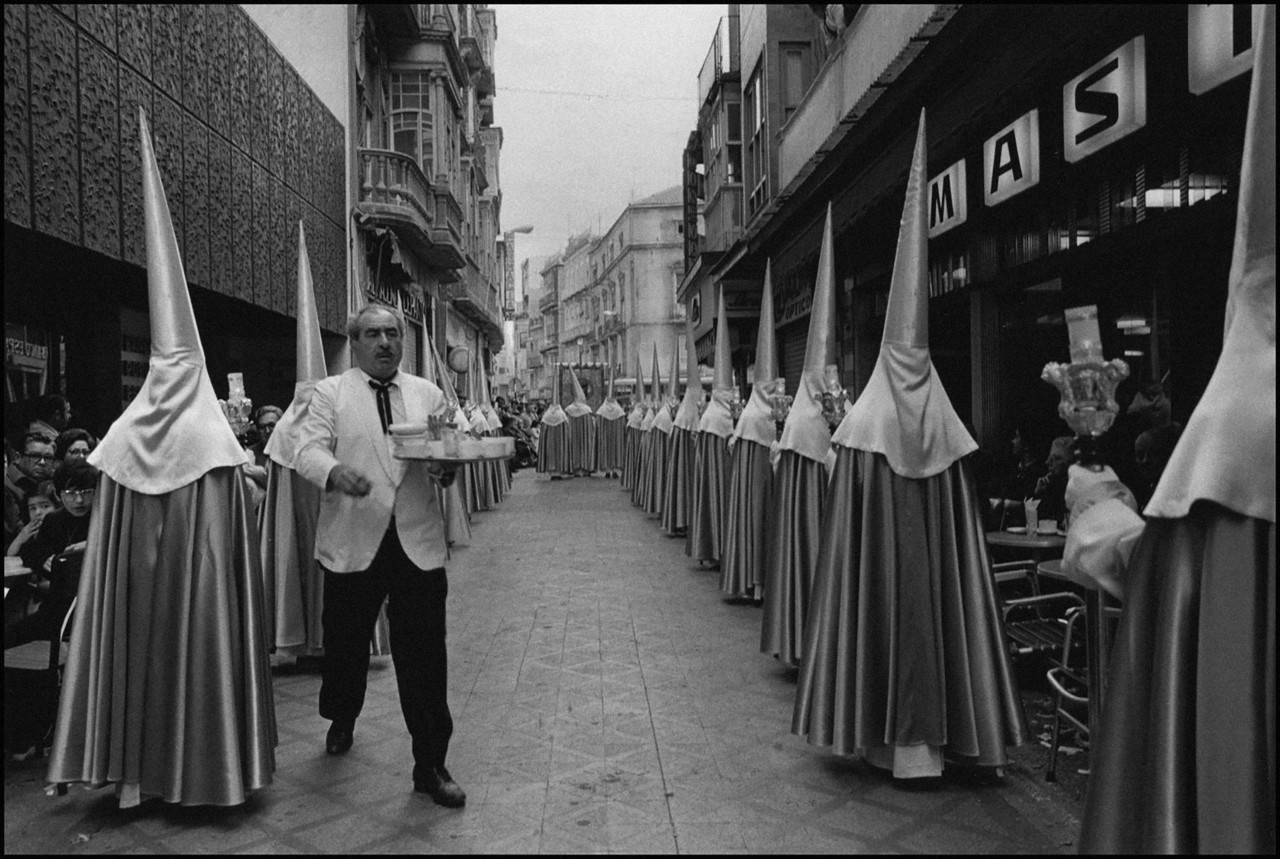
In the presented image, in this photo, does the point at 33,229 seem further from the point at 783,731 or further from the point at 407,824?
the point at 783,731

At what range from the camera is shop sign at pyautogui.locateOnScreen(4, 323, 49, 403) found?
8938 millimetres

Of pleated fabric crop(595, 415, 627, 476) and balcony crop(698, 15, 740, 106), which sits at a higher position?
balcony crop(698, 15, 740, 106)

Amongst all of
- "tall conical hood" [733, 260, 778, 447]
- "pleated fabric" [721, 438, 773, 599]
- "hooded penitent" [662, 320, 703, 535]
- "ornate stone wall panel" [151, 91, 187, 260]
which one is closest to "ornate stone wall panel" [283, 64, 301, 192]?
"ornate stone wall panel" [151, 91, 187, 260]

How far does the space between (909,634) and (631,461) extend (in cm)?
1606

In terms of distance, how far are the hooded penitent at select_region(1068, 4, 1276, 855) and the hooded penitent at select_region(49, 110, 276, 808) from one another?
3277mm

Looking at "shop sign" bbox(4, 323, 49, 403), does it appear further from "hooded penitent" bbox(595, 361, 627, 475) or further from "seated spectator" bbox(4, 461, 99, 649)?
"hooded penitent" bbox(595, 361, 627, 475)

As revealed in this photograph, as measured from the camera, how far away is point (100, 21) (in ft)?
27.9

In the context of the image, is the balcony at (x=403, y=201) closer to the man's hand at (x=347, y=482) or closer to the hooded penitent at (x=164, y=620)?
the hooded penitent at (x=164, y=620)

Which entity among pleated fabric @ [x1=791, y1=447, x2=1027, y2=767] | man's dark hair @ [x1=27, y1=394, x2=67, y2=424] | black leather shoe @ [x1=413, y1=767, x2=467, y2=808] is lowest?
black leather shoe @ [x1=413, y1=767, x2=467, y2=808]

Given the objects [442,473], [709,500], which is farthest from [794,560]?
[709,500]

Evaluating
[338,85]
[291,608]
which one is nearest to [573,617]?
[291,608]

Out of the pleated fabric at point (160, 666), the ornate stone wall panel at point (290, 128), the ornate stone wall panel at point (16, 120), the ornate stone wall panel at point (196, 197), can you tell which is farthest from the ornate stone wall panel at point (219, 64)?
the pleated fabric at point (160, 666)

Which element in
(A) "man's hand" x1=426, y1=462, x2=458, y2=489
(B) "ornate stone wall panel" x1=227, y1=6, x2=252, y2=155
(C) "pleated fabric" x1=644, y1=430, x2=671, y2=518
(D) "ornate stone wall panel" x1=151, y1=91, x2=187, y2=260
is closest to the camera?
(A) "man's hand" x1=426, y1=462, x2=458, y2=489

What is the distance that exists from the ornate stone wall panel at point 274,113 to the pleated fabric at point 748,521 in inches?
325
